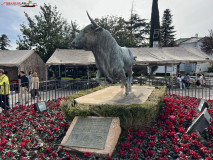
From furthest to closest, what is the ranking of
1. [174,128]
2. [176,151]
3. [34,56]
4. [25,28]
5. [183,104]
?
[25,28]
[34,56]
[183,104]
[174,128]
[176,151]

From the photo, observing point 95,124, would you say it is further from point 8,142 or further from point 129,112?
point 8,142

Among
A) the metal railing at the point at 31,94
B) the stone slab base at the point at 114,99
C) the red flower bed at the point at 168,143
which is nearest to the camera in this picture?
the red flower bed at the point at 168,143

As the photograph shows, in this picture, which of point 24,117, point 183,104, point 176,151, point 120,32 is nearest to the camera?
point 176,151

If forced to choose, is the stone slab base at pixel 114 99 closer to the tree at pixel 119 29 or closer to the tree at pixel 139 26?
the tree at pixel 119 29

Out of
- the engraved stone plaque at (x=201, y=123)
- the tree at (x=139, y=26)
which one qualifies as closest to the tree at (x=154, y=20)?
the tree at (x=139, y=26)

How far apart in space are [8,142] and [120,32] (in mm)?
20760

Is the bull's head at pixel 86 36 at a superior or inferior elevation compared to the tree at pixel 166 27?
inferior

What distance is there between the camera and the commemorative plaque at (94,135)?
10.3 feet

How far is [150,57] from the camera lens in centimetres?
1545

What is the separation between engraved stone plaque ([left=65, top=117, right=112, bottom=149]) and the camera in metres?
3.23

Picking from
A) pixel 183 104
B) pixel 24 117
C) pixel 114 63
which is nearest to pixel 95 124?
pixel 114 63

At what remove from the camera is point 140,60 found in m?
14.6

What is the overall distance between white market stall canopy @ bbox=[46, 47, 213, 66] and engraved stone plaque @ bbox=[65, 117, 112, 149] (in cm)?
1053

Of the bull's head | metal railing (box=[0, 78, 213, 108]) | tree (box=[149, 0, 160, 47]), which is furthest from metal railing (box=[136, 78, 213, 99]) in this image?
tree (box=[149, 0, 160, 47])
